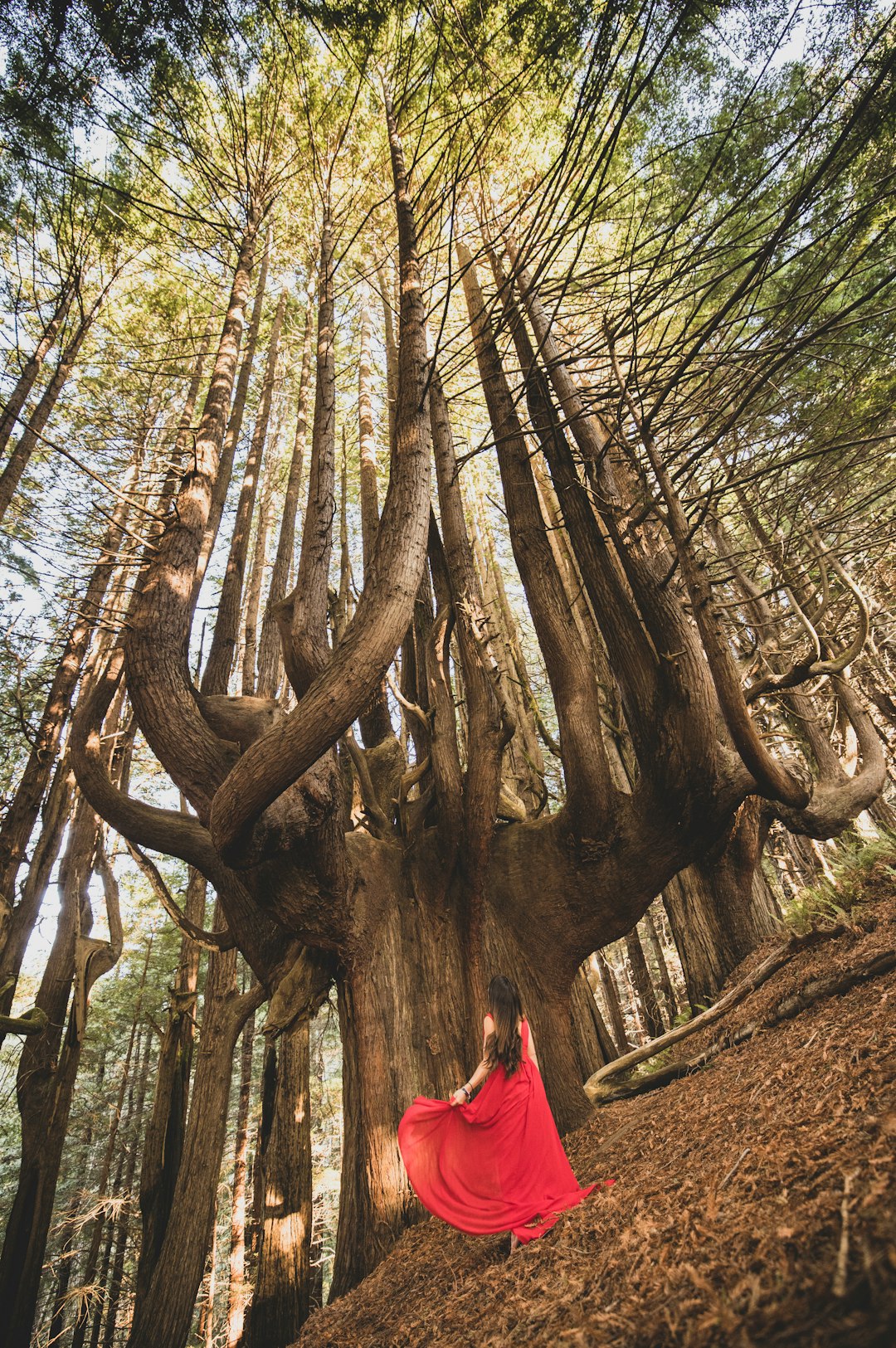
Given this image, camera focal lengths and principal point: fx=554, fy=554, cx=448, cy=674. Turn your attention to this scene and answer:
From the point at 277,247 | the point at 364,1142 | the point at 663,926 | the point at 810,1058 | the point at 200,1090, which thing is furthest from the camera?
the point at 663,926

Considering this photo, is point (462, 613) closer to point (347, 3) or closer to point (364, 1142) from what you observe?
point (364, 1142)

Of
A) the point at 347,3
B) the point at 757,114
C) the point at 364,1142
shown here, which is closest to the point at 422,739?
the point at 364,1142

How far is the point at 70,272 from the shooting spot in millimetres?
7539

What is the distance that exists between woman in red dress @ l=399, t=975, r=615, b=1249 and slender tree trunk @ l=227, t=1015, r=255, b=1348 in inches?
289

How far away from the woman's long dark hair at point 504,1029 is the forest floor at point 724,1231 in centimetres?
65

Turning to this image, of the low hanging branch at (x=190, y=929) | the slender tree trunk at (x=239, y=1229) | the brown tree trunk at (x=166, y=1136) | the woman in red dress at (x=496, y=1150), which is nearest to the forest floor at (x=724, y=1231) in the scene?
the woman in red dress at (x=496, y=1150)

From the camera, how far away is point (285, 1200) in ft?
17.4

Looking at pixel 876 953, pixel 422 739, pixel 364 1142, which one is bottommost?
pixel 364 1142

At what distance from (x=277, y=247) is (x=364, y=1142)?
12.0 m

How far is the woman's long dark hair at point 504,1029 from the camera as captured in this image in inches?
122

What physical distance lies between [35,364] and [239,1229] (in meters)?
15.1

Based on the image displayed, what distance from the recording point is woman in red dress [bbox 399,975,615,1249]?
104 inches

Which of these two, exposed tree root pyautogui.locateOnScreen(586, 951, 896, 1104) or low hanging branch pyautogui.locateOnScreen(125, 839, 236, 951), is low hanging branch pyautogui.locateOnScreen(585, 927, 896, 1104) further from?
low hanging branch pyautogui.locateOnScreen(125, 839, 236, 951)

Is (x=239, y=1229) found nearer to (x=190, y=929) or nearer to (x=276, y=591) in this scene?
(x=190, y=929)
